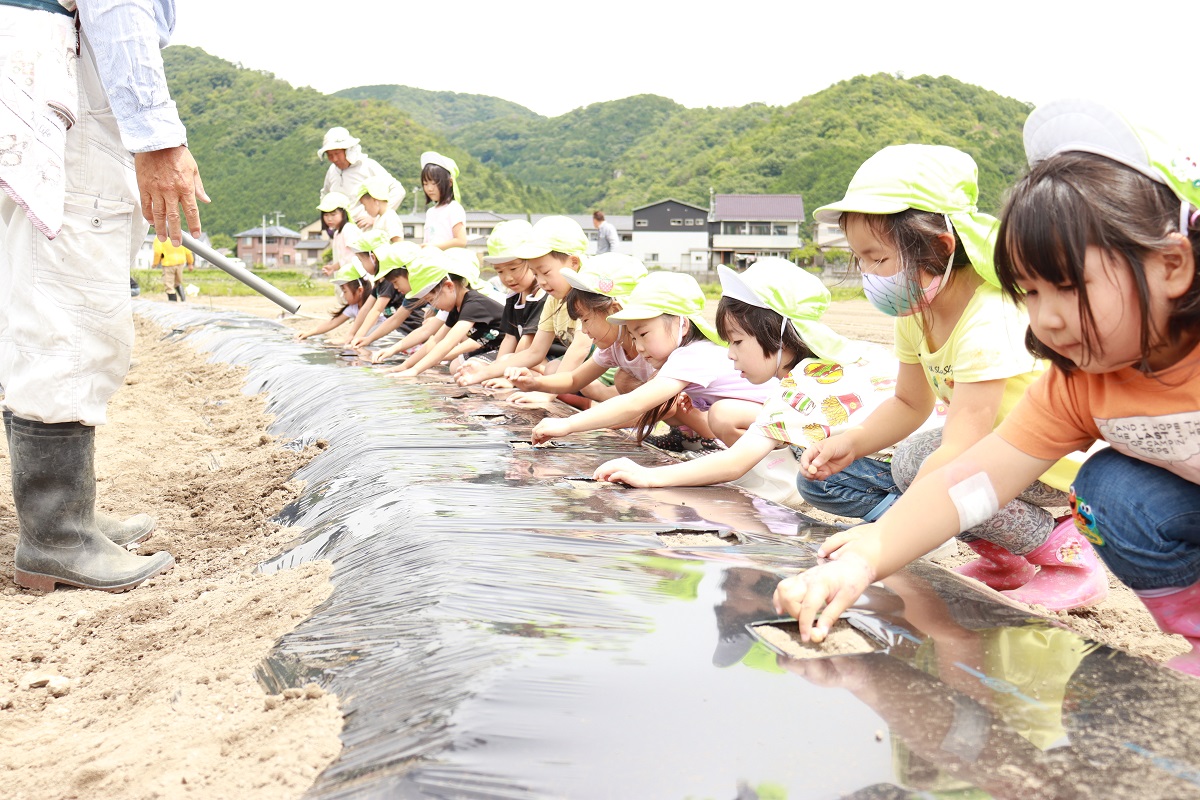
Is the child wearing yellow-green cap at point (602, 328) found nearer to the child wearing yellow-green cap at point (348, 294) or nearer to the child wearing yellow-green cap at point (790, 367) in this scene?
the child wearing yellow-green cap at point (790, 367)

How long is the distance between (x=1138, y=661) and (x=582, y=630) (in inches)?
30.9

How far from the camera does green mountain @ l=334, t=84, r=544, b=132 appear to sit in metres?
123

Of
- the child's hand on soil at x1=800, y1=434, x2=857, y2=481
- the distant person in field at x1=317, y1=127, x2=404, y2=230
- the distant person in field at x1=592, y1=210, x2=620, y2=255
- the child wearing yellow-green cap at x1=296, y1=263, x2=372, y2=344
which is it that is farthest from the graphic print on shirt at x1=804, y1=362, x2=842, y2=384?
the distant person in field at x1=592, y1=210, x2=620, y2=255

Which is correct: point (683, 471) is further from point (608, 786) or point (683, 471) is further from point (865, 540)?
point (608, 786)

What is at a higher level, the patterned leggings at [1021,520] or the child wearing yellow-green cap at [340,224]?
the child wearing yellow-green cap at [340,224]

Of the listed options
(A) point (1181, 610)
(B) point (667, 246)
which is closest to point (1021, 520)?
(A) point (1181, 610)

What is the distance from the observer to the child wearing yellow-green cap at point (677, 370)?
321cm

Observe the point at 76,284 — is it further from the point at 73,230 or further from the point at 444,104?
the point at 444,104

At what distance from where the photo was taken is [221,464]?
3.79 m

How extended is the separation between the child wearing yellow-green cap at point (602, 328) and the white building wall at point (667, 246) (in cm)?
5098

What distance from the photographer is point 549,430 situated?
2.99 meters

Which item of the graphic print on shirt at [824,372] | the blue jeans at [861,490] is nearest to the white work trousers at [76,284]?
the graphic print on shirt at [824,372]

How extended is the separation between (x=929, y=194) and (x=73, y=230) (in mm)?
1990

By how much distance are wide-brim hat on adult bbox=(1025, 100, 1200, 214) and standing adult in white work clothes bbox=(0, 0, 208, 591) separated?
195cm
